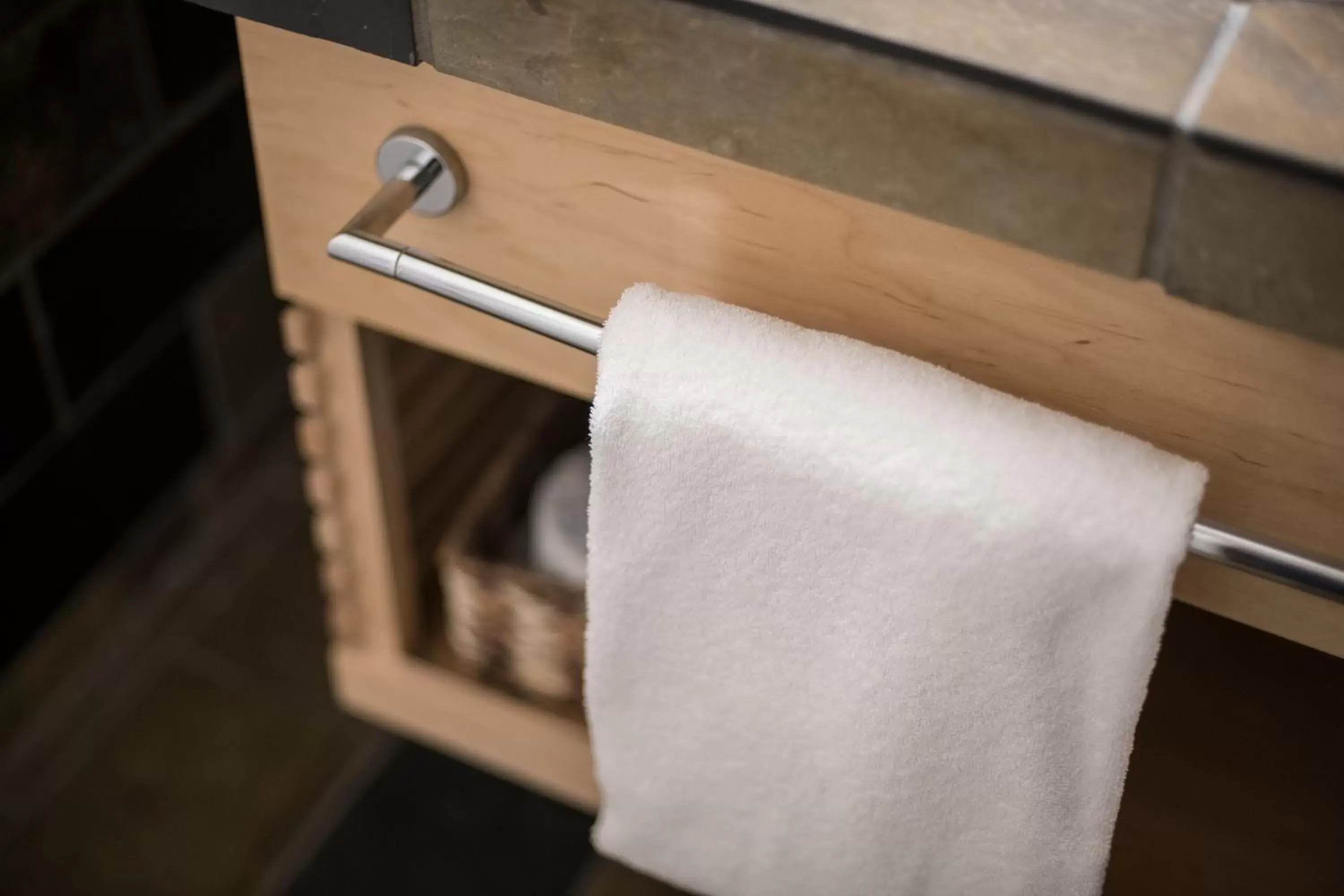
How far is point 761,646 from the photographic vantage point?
665 millimetres

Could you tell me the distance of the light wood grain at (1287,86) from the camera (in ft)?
1.53

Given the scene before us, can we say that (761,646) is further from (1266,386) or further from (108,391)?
(108,391)

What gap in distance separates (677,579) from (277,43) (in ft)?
1.07

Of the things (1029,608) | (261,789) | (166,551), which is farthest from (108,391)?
(1029,608)

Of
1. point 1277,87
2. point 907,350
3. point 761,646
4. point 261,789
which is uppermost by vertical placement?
point 1277,87

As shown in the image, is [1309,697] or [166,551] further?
[166,551]

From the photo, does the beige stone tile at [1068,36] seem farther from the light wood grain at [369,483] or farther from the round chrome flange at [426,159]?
the light wood grain at [369,483]

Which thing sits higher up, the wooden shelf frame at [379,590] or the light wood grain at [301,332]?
the light wood grain at [301,332]

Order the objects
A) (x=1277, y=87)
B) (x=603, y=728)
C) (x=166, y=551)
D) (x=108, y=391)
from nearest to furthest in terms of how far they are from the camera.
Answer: (x=1277, y=87), (x=603, y=728), (x=108, y=391), (x=166, y=551)

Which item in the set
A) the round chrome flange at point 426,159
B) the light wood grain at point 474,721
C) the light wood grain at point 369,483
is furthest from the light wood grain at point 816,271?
the light wood grain at point 474,721

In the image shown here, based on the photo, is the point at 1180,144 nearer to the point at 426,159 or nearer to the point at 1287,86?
the point at 1287,86

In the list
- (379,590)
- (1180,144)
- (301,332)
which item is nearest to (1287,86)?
(1180,144)

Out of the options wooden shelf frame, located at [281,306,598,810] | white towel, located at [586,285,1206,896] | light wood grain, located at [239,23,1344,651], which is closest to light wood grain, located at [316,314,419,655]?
wooden shelf frame, located at [281,306,598,810]

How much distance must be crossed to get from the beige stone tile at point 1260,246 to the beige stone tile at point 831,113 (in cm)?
2
